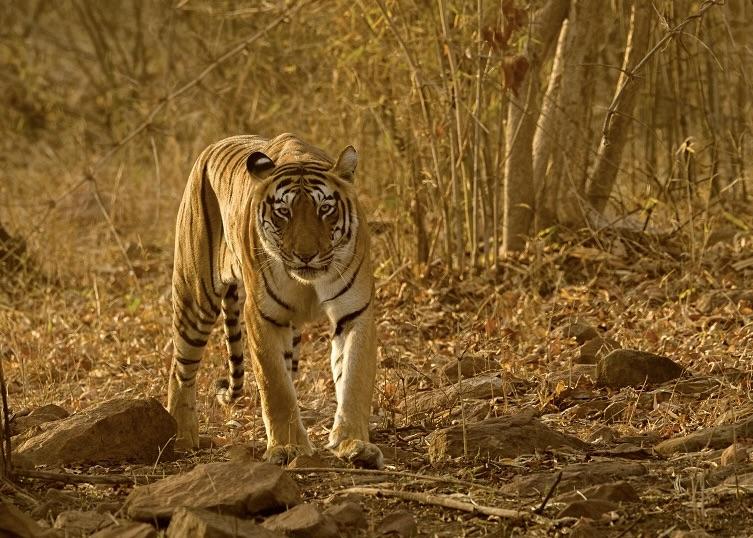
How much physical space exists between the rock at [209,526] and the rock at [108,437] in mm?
1403

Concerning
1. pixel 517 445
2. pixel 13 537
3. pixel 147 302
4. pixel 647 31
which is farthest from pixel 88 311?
pixel 13 537

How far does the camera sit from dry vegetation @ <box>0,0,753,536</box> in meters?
5.24

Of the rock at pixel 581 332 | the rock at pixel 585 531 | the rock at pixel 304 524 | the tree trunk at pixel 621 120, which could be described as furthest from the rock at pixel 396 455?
the tree trunk at pixel 621 120

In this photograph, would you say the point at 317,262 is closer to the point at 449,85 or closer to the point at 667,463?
the point at 667,463

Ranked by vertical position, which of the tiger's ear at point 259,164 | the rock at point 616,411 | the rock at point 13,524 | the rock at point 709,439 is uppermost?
the tiger's ear at point 259,164

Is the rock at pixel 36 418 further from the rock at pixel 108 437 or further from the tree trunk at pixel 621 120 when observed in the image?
the tree trunk at pixel 621 120

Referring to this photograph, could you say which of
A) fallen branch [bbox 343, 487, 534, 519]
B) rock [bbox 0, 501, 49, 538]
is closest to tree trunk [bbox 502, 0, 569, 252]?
fallen branch [bbox 343, 487, 534, 519]

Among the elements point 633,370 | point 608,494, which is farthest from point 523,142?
point 608,494

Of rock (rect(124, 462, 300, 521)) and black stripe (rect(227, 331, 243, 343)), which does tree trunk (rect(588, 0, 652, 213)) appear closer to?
black stripe (rect(227, 331, 243, 343))

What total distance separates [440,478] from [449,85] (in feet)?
12.7

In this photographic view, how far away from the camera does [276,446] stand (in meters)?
4.89

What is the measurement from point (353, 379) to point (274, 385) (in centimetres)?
30

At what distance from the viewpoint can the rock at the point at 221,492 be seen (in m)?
3.92

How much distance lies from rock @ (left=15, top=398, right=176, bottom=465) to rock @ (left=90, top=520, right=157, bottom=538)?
125 cm
